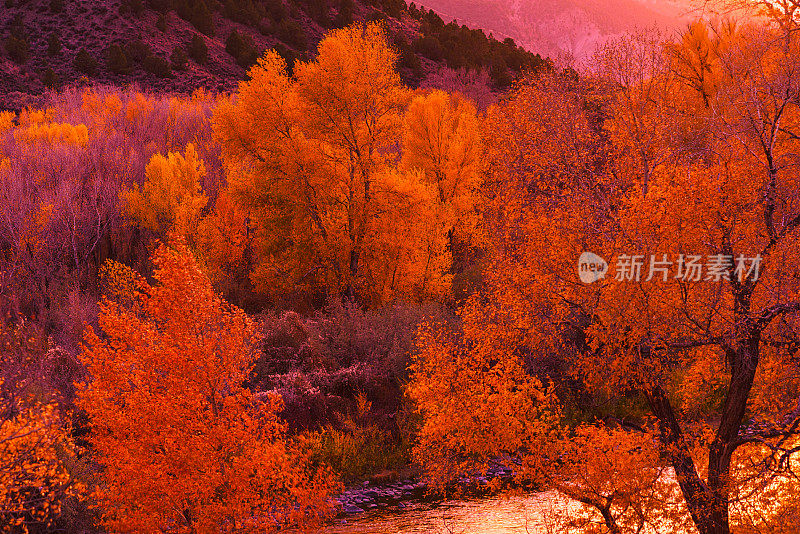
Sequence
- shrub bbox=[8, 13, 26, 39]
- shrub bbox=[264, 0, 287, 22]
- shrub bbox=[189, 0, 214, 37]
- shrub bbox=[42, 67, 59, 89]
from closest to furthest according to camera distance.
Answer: shrub bbox=[42, 67, 59, 89]
shrub bbox=[8, 13, 26, 39]
shrub bbox=[189, 0, 214, 37]
shrub bbox=[264, 0, 287, 22]

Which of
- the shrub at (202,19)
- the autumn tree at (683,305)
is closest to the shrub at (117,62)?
the shrub at (202,19)

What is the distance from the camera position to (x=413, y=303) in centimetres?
2752

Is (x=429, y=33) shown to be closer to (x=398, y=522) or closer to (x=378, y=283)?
(x=378, y=283)

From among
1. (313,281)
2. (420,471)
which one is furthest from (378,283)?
(420,471)

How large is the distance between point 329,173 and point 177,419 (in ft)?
50.7

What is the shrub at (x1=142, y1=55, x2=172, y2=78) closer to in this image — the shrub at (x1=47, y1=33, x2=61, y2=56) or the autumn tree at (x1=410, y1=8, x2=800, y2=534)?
the shrub at (x1=47, y1=33, x2=61, y2=56)

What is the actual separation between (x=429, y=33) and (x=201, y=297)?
74437 millimetres

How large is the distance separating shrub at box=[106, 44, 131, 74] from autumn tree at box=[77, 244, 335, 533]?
6197cm

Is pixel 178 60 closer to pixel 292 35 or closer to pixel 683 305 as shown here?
pixel 292 35

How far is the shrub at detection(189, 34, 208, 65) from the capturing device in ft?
229

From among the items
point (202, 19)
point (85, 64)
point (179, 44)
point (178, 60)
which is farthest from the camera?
point (202, 19)

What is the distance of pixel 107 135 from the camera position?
40750mm

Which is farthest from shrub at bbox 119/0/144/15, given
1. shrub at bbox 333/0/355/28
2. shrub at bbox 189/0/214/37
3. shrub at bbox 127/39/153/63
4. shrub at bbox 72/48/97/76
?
shrub at bbox 333/0/355/28

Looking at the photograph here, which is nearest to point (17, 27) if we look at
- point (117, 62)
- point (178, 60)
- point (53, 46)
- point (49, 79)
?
point (53, 46)
